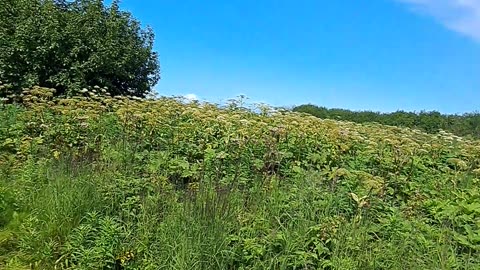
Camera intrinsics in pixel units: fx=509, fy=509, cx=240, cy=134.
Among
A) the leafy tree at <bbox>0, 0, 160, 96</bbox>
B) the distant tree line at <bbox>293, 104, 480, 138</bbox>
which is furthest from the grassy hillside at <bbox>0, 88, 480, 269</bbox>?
the leafy tree at <bbox>0, 0, 160, 96</bbox>

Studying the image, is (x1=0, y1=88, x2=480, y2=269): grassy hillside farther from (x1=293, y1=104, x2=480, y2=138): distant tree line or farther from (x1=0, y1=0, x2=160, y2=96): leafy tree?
(x1=0, y1=0, x2=160, y2=96): leafy tree

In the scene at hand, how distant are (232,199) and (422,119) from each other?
10518 millimetres

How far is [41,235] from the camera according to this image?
3330mm

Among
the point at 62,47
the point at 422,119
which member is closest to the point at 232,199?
the point at 422,119

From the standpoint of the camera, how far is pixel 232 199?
125 inches

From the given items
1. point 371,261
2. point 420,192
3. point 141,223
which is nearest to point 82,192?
point 141,223

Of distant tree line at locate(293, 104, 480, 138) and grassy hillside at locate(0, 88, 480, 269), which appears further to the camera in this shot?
distant tree line at locate(293, 104, 480, 138)

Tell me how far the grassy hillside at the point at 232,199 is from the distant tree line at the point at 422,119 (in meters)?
7.41

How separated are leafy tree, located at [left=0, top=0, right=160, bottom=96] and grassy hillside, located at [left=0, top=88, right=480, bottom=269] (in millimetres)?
9156

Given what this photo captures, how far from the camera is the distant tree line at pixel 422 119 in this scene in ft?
38.7

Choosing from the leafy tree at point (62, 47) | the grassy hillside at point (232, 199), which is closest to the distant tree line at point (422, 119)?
the leafy tree at point (62, 47)

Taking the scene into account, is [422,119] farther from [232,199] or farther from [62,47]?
[232,199]

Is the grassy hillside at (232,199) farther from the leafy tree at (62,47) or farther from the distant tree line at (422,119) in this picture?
the leafy tree at (62,47)

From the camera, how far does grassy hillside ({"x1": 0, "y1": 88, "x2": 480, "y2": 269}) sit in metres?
2.84
